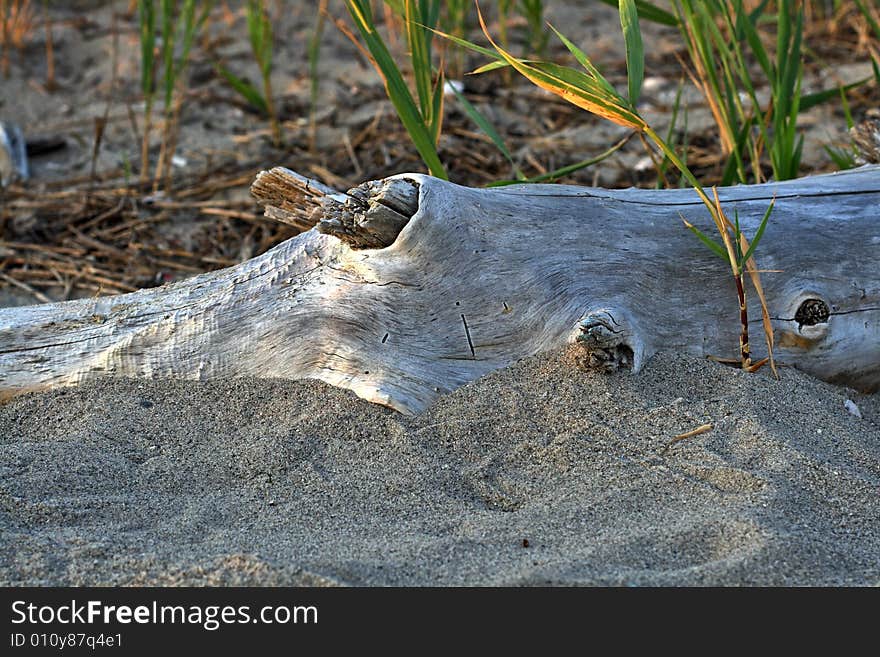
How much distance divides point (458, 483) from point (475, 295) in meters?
0.44

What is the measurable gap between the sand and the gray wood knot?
129 millimetres

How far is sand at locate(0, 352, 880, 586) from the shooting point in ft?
5.46

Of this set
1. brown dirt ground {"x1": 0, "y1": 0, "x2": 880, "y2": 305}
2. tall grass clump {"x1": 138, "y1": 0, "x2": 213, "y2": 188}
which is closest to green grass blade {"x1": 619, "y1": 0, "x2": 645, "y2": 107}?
brown dirt ground {"x1": 0, "y1": 0, "x2": 880, "y2": 305}

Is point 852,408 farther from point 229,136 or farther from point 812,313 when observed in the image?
point 229,136

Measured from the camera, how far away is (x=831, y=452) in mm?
2033

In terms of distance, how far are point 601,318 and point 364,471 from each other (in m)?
0.57

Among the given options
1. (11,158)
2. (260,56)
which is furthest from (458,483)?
(11,158)

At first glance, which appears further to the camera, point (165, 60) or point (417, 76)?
point (165, 60)

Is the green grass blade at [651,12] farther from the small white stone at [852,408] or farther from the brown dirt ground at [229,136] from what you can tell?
the small white stone at [852,408]

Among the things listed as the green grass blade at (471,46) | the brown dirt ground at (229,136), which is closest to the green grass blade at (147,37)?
the brown dirt ground at (229,136)

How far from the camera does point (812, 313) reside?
2285 mm

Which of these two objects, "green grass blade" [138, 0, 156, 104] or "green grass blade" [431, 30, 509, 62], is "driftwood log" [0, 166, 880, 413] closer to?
"green grass blade" [431, 30, 509, 62]

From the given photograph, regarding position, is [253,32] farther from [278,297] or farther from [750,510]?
[750,510]

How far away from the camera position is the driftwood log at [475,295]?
2.17m
